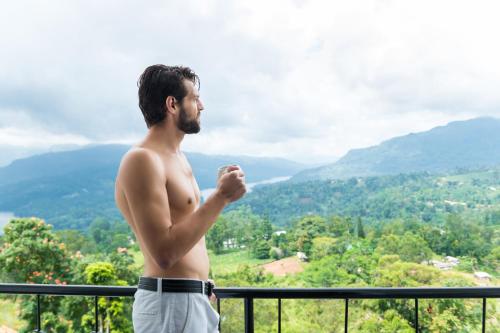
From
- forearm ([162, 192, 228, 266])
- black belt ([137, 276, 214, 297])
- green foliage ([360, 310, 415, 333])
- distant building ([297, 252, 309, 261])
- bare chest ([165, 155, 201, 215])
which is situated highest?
bare chest ([165, 155, 201, 215])

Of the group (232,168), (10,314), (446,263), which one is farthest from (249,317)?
(446,263)

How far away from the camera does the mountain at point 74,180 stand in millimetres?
22125

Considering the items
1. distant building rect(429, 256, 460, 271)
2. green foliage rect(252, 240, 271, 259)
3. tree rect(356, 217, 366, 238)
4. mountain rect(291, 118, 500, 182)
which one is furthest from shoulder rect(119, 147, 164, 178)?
mountain rect(291, 118, 500, 182)

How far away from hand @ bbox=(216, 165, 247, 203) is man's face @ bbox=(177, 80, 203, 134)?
0.52 ft

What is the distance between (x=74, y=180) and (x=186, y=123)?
25539 millimetres

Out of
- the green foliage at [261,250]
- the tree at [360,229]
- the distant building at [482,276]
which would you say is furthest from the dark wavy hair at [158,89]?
the tree at [360,229]

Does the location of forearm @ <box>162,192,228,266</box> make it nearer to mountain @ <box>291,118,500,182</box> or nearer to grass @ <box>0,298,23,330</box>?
grass @ <box>0,298,23,330</box>

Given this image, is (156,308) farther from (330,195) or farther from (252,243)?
(330,195)

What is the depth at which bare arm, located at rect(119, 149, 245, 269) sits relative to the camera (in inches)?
37.9

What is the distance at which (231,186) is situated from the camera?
0.99m

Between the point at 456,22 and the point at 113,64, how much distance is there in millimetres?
19778

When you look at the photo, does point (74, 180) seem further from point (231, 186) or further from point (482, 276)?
point (231, 186)

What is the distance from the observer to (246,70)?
99.3 ft

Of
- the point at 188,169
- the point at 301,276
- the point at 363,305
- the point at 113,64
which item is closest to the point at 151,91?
the point at 188,169
